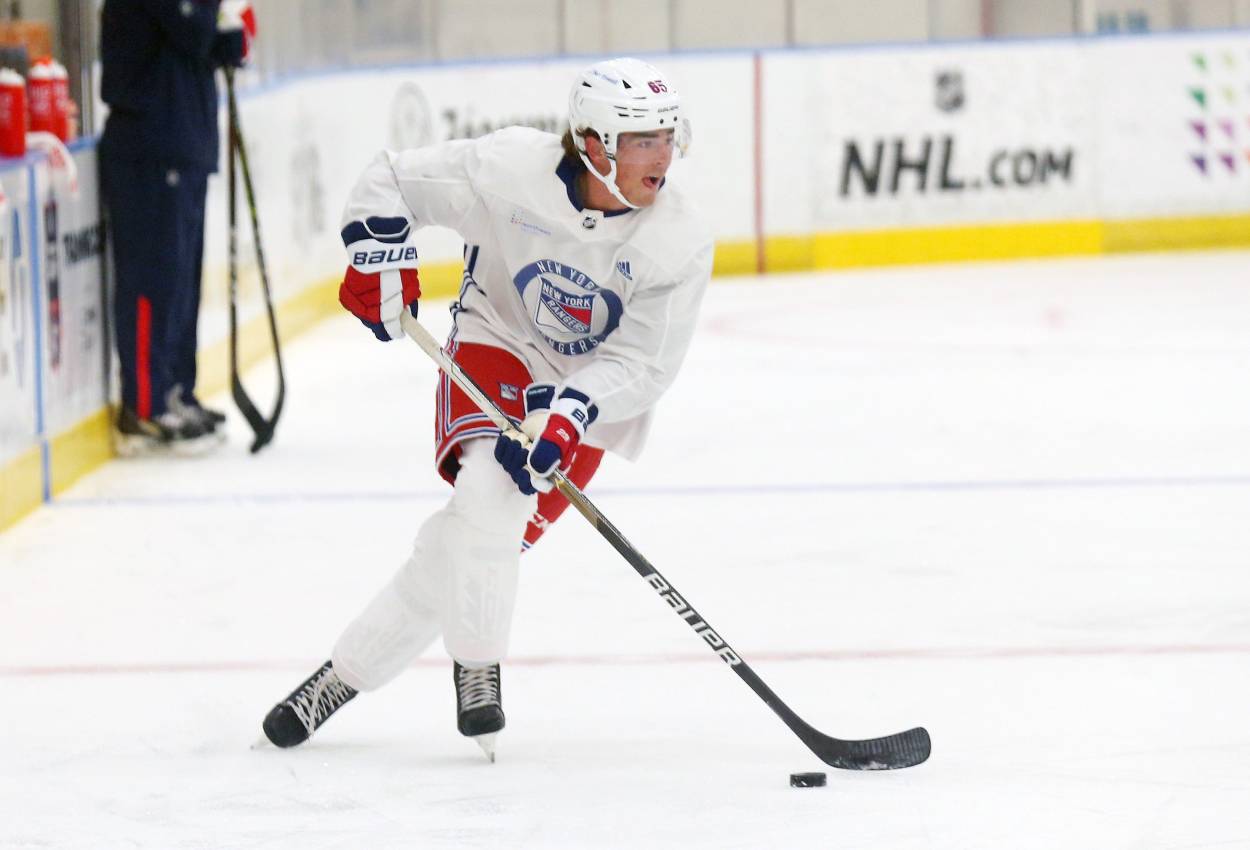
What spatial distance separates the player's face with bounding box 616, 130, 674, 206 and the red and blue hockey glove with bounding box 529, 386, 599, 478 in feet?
0.91

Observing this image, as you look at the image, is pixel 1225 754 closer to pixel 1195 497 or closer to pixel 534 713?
pixel 534 713

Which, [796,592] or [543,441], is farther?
[796,592]

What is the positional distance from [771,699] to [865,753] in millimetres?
144

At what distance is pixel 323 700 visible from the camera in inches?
117

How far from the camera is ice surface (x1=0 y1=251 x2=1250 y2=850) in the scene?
107 inches

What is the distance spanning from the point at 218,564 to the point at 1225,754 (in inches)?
83.3

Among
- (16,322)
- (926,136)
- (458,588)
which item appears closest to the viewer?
(458,588)

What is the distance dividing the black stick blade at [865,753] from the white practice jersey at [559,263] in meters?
0.51

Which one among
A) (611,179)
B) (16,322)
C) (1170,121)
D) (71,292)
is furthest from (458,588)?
(1170,121)

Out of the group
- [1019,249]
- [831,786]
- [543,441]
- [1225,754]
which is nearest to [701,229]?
[543,441]

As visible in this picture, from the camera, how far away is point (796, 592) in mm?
3953

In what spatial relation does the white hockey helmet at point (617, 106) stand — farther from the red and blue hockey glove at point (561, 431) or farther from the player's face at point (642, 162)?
the red and blue hockey glove at point (561, 431)

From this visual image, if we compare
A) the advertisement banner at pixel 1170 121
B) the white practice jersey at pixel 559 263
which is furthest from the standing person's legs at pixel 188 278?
the advertisement banner at pixel 1170 121

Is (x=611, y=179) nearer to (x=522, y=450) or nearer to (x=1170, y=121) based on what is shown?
(x=522, y=450)
